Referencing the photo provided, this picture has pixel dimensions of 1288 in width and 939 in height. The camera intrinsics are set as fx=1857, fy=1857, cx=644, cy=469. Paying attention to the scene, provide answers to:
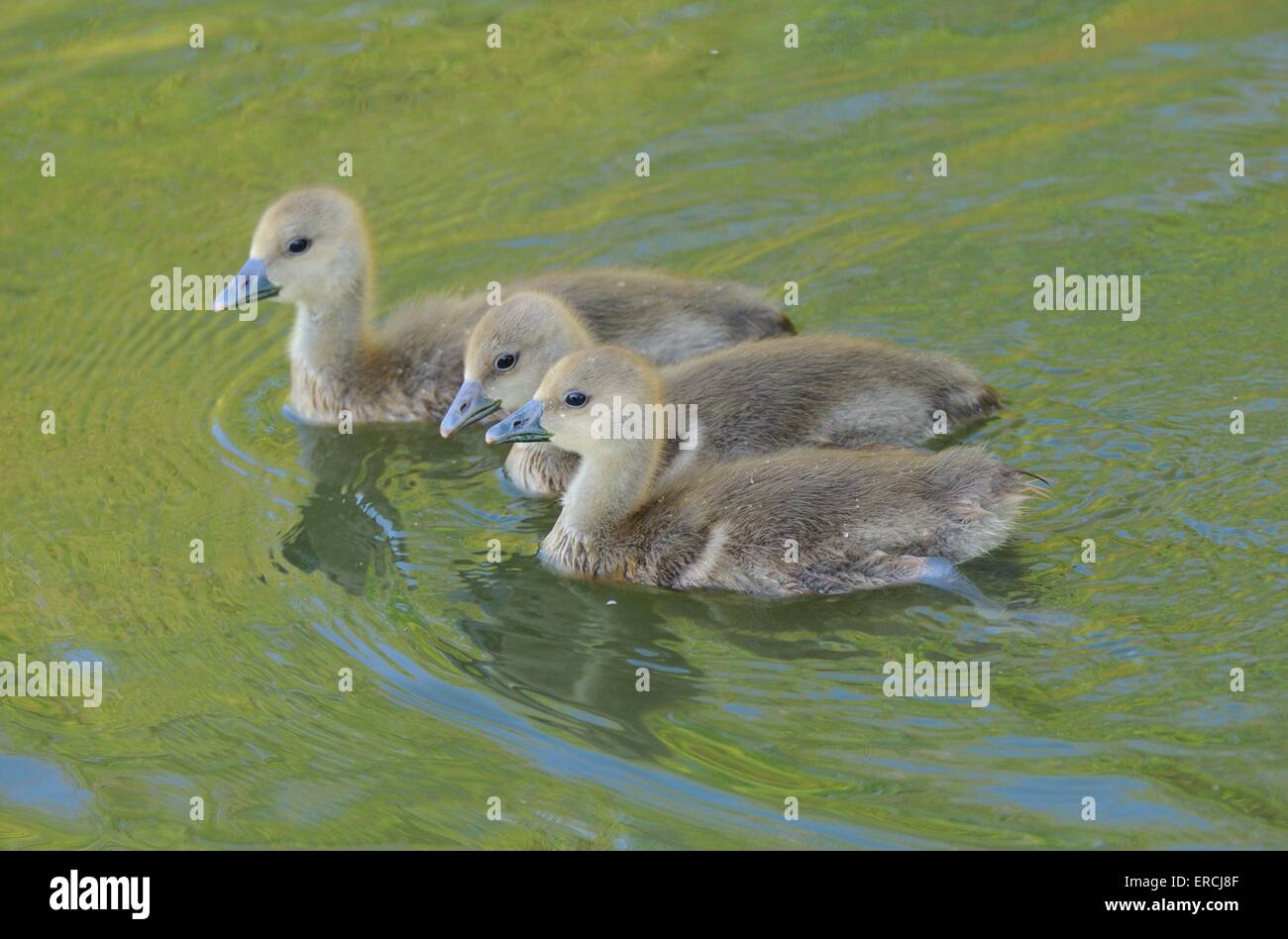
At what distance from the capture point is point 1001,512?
605 cm

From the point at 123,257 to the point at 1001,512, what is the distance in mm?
4848

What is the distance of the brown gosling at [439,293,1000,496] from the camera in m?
6.72

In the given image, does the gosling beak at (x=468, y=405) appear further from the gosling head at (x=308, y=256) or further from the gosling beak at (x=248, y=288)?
the gosling beak at (x=248, y=288)

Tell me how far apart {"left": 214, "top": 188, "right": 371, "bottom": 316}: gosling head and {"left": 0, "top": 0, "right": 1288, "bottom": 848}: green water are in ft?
1.73

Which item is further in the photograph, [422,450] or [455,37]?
[455,37]

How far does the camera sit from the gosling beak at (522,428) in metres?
6.50

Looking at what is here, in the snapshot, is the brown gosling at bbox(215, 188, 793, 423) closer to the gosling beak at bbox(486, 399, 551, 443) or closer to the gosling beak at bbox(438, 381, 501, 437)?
the gosling beak at bbox(438, 381, 501, 437)

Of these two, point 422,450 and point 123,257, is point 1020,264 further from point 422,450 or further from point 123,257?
point 123,257


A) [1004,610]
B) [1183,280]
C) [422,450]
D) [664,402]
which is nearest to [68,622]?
[422,450]

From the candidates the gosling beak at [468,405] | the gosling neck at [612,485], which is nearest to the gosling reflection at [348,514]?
the gosling beak at [468,405]

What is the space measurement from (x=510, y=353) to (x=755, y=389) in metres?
0.94

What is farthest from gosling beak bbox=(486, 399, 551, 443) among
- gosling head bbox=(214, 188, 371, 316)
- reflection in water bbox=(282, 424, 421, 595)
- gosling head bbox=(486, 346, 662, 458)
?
gosling head bbox=(214, 188, 371, 316)

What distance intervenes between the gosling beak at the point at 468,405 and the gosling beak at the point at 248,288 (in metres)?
1.22

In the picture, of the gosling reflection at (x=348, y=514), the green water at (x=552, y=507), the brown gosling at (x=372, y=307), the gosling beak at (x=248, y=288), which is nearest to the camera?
the green water at (x=552, y=507)
